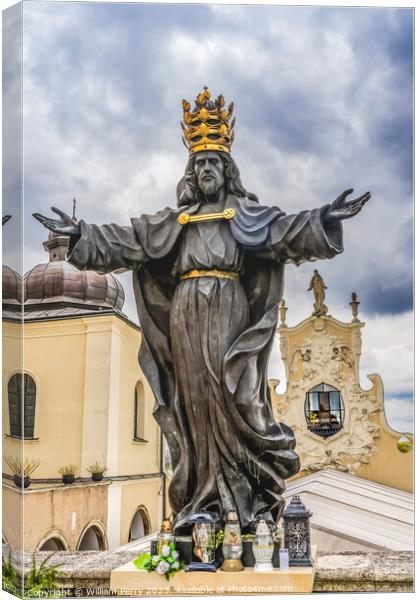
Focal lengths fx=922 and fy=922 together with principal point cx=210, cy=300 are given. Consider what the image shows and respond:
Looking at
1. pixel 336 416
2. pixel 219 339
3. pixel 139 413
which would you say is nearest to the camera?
pixel 219 339

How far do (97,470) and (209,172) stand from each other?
7619 millimetres

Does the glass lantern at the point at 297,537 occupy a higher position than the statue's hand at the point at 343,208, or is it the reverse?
the statue's hand at the point at 343,208

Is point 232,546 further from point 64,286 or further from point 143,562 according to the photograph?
point 64,286

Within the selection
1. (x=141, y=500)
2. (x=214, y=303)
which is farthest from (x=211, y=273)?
(x=141, y=500)

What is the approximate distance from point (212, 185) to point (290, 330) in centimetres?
863

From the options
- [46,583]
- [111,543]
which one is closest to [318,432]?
[111,543]

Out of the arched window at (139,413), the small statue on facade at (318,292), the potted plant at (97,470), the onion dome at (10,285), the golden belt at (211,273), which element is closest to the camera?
the golden belt at (211,273)

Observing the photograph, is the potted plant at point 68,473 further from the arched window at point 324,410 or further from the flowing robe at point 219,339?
the flowing robe at point 219,339

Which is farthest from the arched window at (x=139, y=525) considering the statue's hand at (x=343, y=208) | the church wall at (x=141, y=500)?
the statue's hand at (x=343, y=208)

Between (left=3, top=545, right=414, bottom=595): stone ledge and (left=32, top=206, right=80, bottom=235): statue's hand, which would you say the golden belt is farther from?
(left=3, top=545, right=414, bottom=595): stone ledge

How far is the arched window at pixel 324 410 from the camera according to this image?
14.5 meters

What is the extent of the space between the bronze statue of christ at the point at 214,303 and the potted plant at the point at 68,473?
20.9 ft

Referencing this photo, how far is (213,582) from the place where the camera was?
5.26m

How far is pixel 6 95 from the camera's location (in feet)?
21.3
